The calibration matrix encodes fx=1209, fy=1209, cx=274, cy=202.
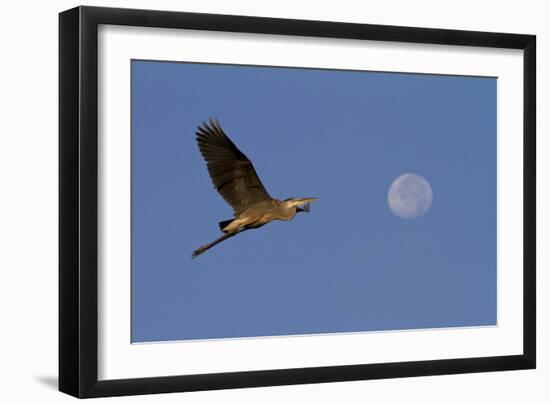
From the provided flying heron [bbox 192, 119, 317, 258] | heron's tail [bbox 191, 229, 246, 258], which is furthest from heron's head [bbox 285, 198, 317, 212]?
heron's tail [bbox 191, 229, 246, 258]

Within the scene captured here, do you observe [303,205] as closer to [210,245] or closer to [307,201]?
[307,201]

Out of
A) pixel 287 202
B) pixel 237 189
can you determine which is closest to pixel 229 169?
pixel 237 189

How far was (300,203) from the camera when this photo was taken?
3.32 meters

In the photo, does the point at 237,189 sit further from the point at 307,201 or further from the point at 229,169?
the point at 307,201

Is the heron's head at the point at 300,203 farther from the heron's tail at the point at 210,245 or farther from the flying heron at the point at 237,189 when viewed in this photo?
the heron's tail at the point at 210,245

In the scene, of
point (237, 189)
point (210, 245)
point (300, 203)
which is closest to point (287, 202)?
point (300, 203)

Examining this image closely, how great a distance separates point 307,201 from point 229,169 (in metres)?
0.24

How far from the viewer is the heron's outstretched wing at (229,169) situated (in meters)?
3.23

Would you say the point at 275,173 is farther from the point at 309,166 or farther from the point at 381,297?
the point at 381,297

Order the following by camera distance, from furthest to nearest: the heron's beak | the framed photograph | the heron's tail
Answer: the heron's beak
the heron's tail
the framed photograph

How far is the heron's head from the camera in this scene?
10.9 ft

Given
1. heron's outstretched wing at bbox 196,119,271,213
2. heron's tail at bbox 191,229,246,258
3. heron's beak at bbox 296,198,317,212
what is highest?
heron's outstretched wing at bbox 196,119,271,213

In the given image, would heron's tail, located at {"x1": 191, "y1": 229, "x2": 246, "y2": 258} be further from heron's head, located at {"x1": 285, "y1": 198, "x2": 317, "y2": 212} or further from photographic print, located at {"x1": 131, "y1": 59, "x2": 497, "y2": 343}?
heron's head, located at {"x1": 285, "y1": 198, "x2": 317, "y2": 212}

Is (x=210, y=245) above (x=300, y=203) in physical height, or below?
below
